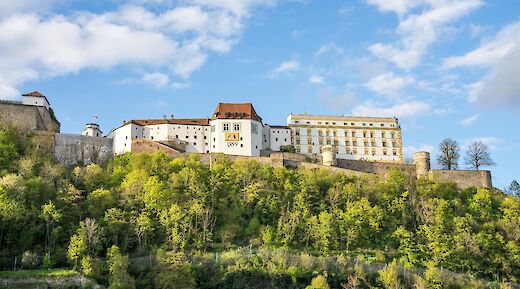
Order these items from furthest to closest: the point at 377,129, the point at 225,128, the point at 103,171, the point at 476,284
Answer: the point at 377,129 < the point at 225,128 < the point at 103,171 < the point at 476,284

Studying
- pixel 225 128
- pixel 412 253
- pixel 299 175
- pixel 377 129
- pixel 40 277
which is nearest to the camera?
pixel 40 277

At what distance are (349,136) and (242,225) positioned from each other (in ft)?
104

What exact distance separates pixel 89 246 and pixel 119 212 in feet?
18.5

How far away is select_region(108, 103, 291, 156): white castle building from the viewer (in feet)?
268

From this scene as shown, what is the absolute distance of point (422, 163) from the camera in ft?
270

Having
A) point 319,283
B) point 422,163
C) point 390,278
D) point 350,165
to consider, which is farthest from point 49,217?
point 422,163

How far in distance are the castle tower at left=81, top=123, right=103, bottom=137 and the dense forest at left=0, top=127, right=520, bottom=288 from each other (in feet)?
48.2

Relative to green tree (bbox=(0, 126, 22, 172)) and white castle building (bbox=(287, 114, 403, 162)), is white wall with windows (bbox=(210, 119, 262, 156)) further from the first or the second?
green tree (bbox=(0, 126, 22, 172))

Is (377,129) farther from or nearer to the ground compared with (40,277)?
farther from the ground

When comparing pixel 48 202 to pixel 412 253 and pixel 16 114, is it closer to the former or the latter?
pixel 16 114

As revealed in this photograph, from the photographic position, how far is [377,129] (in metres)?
93.4

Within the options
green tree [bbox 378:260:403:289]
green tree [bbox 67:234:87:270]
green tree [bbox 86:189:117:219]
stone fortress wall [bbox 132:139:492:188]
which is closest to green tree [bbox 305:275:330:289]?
green tree [bbox 378:260:403:289]

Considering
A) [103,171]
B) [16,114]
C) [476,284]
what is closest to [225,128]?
[103,171]

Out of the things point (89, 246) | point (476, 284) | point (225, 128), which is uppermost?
point (225, 128)
